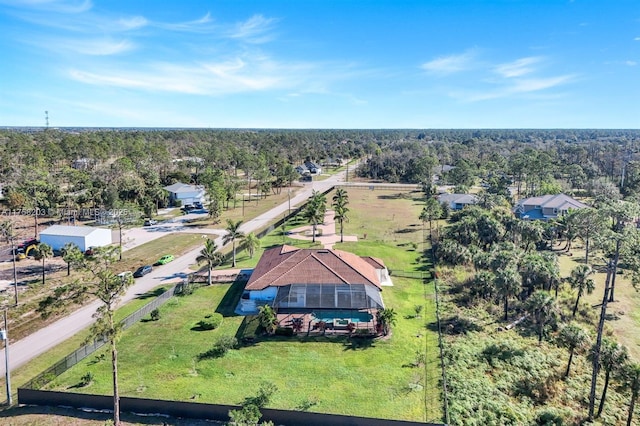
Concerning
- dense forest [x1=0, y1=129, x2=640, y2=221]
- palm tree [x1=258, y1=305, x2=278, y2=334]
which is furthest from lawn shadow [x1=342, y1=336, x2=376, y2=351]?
dense forest [x1=0, y1=129, x2=640, y2=221]

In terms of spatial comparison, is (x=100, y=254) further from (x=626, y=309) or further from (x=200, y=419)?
(x=626, y=309)

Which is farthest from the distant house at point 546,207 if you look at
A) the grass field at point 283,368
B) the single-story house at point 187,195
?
the single-story house at point 187,195

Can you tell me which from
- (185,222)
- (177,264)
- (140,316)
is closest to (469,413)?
(140,316)

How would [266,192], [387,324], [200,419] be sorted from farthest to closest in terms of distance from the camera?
[266,192]
[387,324]
[200,419]

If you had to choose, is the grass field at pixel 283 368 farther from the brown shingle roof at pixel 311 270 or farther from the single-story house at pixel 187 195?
the single-story house at pixel 187 195

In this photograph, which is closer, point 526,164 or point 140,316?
point 140,316

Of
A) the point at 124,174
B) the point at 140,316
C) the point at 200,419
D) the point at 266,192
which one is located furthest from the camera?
the point at 266,192

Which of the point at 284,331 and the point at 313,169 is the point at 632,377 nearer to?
the point at 284,331
